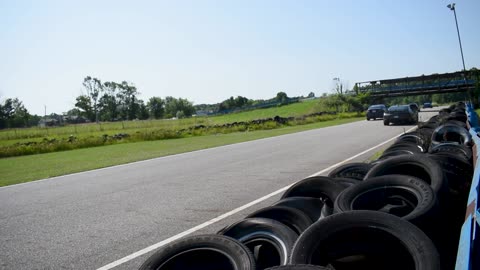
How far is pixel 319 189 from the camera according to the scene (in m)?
4.68

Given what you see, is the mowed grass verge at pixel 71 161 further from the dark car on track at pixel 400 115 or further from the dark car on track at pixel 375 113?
the dark car on track at pixel 375 113

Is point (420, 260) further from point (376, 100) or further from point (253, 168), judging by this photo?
point (376, 100)

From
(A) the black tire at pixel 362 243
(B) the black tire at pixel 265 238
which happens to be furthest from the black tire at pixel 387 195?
(A) the black tire at pixel 362 243

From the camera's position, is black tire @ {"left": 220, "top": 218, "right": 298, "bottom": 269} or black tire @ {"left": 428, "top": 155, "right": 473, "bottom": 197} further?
black tire @ {"left": 428, "top": 155, "right": 473, "bottom": 197}

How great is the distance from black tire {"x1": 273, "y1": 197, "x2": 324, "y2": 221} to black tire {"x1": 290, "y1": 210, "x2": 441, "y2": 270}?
1.22 metres

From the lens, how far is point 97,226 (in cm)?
559

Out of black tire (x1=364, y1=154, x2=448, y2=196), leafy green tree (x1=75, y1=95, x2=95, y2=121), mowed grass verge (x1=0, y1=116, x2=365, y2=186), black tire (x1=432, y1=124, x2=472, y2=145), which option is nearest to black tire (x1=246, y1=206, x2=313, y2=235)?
black tire (x1=364, y1=154, x2=448, y2=196)

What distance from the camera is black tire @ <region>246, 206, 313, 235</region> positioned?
3.75 m

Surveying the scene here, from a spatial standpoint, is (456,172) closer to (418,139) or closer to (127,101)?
(418,139)

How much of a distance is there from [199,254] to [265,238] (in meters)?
0.65

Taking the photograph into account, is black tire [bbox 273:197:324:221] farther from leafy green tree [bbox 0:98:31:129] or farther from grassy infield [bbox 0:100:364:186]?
leafy green tree [bbox 0:98:31:129]

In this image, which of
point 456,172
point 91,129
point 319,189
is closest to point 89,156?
point 319,189

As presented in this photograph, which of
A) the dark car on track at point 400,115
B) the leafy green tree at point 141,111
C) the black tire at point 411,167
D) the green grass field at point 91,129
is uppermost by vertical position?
the leafy green tree at point 141,111

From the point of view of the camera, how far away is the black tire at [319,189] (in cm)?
455
